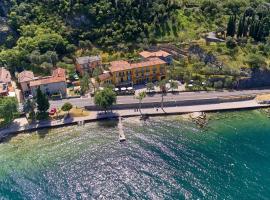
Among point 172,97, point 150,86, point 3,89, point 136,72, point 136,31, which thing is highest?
point 136,31

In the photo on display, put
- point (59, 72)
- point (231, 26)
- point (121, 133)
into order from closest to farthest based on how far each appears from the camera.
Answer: point (121, 133), point (59, 72), point (231, 26)

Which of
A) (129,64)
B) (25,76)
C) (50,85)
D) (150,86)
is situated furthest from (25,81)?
(150,86)

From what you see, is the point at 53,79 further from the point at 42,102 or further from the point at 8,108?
the point at 8,108

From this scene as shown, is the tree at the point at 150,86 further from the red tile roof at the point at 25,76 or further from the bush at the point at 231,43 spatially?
the red tile roof at the point at 25,76

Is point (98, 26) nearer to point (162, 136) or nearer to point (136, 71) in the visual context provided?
point (136, 71)

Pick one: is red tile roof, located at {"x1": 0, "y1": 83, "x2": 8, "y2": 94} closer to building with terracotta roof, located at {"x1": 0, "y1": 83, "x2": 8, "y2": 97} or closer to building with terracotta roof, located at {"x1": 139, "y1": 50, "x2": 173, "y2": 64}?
building with terracotta roof, located at {"x1": 0, "y1": 83, "x2": 8, "y2": 97}

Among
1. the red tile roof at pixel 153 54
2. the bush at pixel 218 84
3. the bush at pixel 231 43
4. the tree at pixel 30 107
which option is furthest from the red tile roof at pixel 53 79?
the bush at pixel 231 43

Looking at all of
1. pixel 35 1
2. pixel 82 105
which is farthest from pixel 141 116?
pixel 35 1
